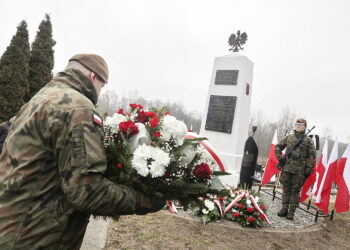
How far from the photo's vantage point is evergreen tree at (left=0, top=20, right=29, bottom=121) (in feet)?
39.1

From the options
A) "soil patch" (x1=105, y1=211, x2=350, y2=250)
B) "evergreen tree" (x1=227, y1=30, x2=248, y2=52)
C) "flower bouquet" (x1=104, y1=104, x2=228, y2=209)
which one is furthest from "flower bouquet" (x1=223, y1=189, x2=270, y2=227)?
"evergreen tree" (x1=227, y1=30, x2=248, y2=52)

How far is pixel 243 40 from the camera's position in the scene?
8.64 metres

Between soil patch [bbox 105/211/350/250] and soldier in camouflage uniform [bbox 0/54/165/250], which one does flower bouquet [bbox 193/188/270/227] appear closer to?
soil patch [bbox 105/211/350/250]

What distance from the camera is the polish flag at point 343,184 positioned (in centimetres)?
549

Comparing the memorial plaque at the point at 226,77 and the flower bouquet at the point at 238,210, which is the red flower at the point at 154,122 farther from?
the memorial plaque at the point at 226,77

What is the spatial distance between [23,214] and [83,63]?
35.4 inches

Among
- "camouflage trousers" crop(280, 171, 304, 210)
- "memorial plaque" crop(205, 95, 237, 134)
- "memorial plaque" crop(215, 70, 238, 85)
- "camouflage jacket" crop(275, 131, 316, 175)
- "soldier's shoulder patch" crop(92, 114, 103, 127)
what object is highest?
"memorial plaque" crop(215, 70, 238, 85)

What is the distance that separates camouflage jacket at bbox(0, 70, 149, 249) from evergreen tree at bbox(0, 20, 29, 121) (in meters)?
12.6

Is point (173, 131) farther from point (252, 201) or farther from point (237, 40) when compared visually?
point (237, 40)

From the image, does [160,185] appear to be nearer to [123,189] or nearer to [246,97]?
[123,189]

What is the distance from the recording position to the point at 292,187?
5.20 metres

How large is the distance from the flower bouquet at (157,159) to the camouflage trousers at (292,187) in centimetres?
421

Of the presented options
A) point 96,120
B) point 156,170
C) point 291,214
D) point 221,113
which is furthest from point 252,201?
point 96,120

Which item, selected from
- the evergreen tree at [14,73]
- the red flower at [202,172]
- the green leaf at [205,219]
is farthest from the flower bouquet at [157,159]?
the evergreen tree at [14,73]
